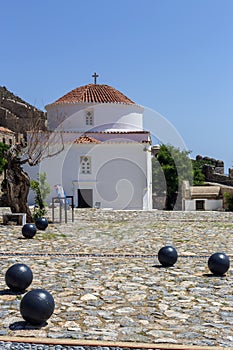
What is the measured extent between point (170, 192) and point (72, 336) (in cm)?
3272

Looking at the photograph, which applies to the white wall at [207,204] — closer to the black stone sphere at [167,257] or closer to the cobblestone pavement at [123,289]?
the cobblestone pavement at [123,289]

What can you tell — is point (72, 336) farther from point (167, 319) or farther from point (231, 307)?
point (231, 307)

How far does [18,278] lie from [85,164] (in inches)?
952

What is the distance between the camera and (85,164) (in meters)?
31.1

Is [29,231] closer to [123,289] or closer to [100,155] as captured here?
[123,289]

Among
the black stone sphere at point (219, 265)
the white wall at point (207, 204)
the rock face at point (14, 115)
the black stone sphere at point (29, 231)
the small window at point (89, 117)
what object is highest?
the rock face at point (14, 115)

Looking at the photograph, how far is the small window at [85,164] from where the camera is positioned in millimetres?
30859

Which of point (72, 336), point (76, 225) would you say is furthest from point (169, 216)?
point (72, 336)

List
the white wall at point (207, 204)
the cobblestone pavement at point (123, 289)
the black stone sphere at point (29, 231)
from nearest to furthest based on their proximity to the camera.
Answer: the cobblestone pavement at point (123, 289) < the black stone sphere at point (29, 231) < the white wall at point (207, 204)

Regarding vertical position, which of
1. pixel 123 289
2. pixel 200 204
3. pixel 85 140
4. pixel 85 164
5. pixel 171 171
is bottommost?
pixel 123 289

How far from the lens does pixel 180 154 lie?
4184 centimetres

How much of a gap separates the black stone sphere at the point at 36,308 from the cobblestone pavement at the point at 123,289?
0.11 meters

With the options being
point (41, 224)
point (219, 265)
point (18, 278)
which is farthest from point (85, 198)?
point (18, 278)

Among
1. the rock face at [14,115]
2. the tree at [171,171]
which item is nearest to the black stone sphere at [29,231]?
the tree at [171,171]
